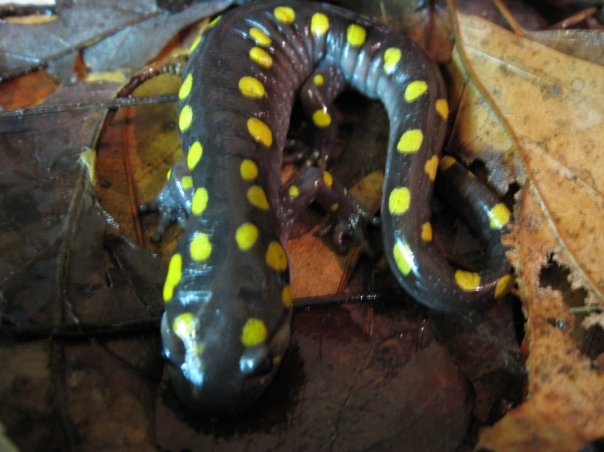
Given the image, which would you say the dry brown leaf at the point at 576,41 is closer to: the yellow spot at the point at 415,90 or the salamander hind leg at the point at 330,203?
the yellow spot at the point at 415,90

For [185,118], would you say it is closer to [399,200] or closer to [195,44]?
[195,44]

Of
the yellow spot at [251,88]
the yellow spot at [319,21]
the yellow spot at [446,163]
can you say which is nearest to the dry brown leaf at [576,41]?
the yellow spot at [446,163]

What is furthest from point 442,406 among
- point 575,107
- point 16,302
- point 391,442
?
point 16,302

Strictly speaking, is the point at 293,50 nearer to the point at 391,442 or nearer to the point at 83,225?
the point at 83,225

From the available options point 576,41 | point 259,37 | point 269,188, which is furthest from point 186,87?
point 576,41

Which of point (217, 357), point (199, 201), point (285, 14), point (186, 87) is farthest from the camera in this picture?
point (285, 14)
